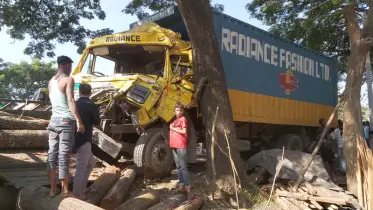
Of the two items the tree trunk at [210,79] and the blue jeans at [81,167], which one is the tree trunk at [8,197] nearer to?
the blue jeans at [81,167]

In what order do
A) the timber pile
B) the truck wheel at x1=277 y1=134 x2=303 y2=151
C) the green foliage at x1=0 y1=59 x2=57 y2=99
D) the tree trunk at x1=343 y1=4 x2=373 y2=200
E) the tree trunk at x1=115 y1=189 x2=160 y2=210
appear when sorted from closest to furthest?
the tree trunk at x1=115 y1=189 x2=160 y2=210 < the timber pile < the tree trunk at x1=343 y1=4 x2=373 y2=200 < the truck wheel at x1=277 y1=134 x2=303 y2=151 < the green foliage at x1=0 y1=59 x2=57 y2=99

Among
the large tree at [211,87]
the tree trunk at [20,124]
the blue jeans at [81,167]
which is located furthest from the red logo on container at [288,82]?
the blue jeans at [81,167]

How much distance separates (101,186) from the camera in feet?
17.6

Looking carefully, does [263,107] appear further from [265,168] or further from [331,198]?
[331,198]

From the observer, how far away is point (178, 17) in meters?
8.11

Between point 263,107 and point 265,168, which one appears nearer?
point 265,168

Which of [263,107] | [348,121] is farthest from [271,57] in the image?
[348,121]

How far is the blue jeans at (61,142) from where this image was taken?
4410 mm

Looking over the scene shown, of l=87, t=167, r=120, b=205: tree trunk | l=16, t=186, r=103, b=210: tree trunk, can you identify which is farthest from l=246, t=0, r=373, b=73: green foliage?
l=16, t=186, r=103, b=210: tree trunk

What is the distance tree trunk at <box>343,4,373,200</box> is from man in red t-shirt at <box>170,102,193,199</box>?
10.6 ft

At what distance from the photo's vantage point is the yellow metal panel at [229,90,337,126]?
26.5ft

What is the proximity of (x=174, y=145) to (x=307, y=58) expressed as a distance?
21.4 ft

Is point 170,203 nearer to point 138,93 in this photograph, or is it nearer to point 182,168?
point 182,168

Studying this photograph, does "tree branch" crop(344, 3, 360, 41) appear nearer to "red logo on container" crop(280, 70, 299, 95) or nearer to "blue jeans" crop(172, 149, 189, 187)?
"red logo on container" crop(280, 70, 299, 95)
